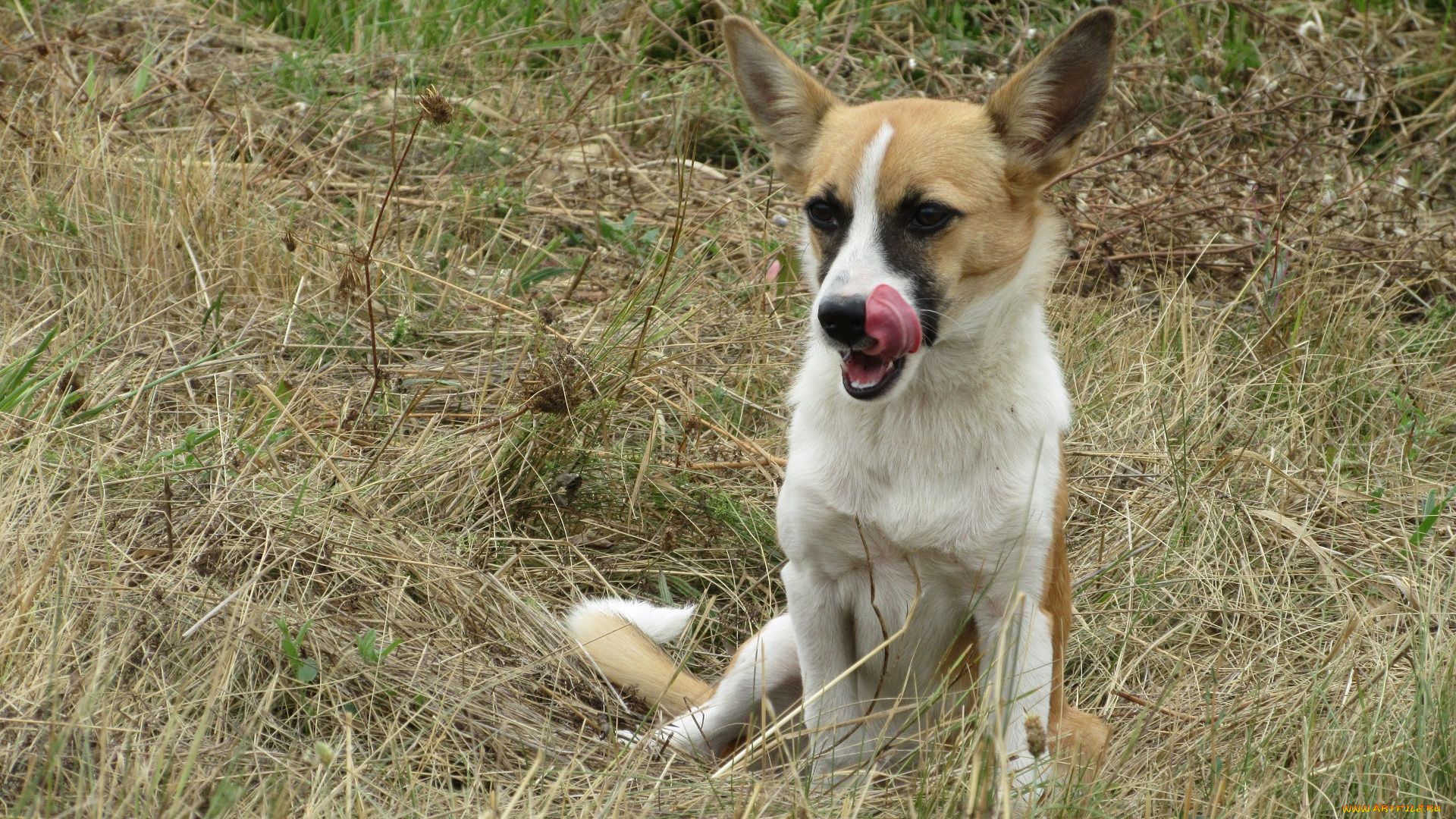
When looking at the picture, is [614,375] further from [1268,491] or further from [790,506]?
[1268,491]

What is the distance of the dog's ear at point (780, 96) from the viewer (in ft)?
9.42

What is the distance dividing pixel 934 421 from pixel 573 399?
110cm

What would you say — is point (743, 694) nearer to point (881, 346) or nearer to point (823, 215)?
point (881, 346)

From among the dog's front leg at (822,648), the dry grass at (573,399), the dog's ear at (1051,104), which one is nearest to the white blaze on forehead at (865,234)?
the dog's ear at (1051,104)

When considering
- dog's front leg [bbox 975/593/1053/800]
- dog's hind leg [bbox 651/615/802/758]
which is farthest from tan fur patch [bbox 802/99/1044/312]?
dog's hind leg [bbox 651/615/802/758]

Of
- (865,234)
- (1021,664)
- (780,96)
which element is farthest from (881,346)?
(780,96)

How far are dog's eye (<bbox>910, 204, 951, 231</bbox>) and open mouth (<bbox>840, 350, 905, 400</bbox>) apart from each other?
264 millimetres

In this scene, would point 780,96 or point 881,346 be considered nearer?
point 881,346

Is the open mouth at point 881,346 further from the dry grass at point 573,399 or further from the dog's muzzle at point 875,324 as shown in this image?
the dry grass at point 573,399

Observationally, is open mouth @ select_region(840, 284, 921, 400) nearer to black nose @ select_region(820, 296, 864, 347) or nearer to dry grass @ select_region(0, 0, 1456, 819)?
black nose @ select_region(820, 296, 864, 347)

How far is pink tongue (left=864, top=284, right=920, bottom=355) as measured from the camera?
7.71 ft

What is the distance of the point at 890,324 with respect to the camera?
236cm

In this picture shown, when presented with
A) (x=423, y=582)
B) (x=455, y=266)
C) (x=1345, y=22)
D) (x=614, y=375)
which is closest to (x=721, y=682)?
(x=423, y=582)

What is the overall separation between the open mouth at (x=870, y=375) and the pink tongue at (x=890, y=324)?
6cm
